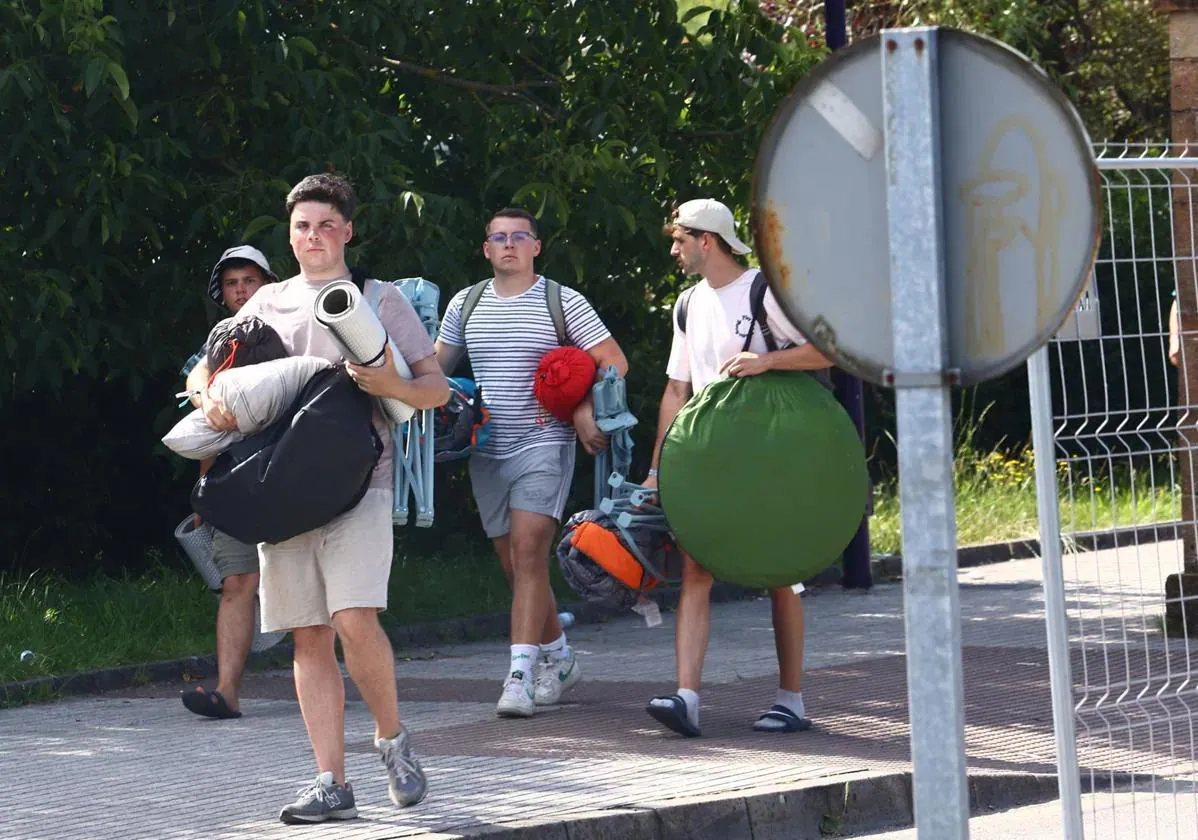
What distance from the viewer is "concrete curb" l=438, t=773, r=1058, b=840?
19.6ft

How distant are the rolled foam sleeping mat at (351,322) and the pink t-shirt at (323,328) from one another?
0.24 meters

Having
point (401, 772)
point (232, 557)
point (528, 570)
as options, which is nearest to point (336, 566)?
point (401, 772)

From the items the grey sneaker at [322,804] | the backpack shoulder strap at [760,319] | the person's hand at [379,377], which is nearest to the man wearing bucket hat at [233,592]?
the backpack shoulder strap at [760,319]

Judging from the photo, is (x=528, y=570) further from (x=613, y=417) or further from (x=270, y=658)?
(x=270, y=658)

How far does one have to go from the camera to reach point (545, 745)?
750 cm

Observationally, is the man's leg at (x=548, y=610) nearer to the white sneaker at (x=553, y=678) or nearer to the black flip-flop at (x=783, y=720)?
the white sneaker at (x=553, y=678)

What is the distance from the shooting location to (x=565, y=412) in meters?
8.25

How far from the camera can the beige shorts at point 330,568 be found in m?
6.03

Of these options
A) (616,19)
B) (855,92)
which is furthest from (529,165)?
(855,92)

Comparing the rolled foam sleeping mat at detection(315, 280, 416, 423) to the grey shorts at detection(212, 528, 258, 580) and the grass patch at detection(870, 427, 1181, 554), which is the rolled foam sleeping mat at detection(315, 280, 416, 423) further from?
the grey shorts at detection(212, 528, 258, 580)

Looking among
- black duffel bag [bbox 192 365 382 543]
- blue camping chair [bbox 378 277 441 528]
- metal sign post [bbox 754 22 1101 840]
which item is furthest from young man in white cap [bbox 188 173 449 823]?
metal sign post [bbox 754 22 1101 840]

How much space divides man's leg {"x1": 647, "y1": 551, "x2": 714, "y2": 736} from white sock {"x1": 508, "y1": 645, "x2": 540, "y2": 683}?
0.81 meters

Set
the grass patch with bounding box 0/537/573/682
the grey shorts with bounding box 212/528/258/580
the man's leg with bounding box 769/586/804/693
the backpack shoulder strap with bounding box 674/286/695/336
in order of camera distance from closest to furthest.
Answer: the man's leg with bounding box 769/586/804/693, the backpack shoulder strap with bounding box 674/286/695/336, the grey shorts with bounding box 212/528/258/580, the grass patch with bounding box 0/537/573/682

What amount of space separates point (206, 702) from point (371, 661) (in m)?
2.64
